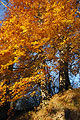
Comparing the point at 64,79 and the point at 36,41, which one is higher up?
the point at 36,41

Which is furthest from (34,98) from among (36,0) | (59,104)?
(36,0)

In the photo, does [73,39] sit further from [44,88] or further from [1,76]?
[1,76]

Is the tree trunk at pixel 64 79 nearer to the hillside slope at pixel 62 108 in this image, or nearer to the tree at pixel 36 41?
the tree at pixel 36 41

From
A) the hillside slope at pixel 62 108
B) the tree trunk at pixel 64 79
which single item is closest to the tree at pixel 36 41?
the tree trunk at pixel 64 79

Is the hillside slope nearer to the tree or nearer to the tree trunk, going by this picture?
the tree trunk

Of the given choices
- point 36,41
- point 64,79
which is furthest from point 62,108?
point 36,41


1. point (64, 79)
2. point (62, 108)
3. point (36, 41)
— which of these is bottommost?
point (62, 108)

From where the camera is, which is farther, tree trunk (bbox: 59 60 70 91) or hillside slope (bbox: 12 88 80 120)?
tree trunk (bbox: 59 60 70 91)

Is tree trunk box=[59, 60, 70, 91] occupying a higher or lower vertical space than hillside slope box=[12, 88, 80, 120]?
higher

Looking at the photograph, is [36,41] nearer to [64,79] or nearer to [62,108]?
[64,79]

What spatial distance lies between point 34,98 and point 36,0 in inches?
360

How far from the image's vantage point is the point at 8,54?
6266mm

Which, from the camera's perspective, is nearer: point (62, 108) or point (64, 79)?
point (62, 108)

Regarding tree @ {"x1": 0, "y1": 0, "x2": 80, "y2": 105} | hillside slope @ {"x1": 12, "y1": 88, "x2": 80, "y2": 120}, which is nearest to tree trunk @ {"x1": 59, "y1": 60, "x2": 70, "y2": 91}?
tree @ {"x1": 0, "y1": 0, "x2": 80, "y2": 105}
